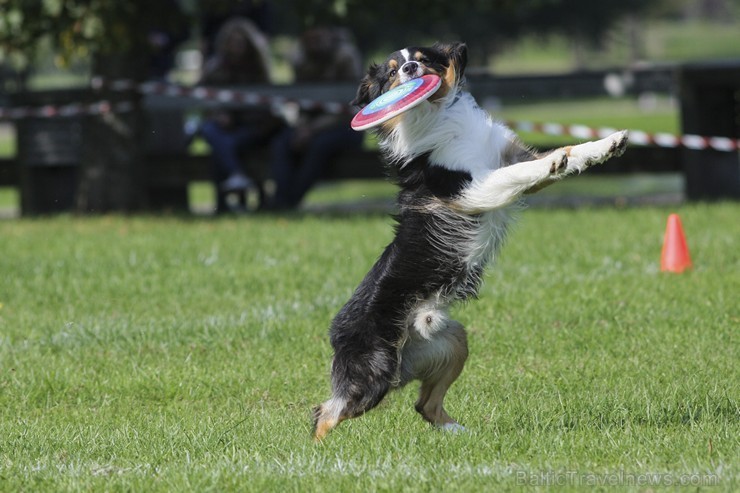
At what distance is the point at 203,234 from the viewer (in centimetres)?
1179

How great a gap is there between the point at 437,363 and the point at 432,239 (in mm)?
551

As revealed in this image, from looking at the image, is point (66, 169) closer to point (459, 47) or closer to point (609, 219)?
point (609, 219)

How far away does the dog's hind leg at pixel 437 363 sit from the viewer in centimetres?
520

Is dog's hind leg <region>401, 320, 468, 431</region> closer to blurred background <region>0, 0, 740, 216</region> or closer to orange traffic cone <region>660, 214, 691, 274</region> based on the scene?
orange traffic cone <region>660, 214, 691, 274</region>

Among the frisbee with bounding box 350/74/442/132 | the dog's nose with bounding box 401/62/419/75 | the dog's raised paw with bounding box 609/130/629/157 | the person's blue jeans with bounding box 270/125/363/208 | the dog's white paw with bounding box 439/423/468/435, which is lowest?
the person's blue jeans with bounding box 270/125/363/208

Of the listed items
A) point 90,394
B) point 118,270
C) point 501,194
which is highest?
point 501,194

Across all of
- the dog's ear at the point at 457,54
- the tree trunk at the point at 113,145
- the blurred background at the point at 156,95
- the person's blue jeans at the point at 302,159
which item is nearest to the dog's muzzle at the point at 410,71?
the dog's ear at the point at 457,54

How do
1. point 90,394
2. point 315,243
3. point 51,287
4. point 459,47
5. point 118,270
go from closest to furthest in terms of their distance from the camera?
1. point 459,47
2. point 90,394
3. point 51,287
4. point 118,270
5. point 315,243

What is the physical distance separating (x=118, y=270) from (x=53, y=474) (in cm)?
503

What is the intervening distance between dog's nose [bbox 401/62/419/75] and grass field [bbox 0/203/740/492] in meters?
1.54

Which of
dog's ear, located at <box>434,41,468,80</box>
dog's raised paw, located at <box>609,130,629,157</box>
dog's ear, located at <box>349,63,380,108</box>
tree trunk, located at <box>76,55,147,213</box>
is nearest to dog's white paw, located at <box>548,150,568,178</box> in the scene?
dog's raised paw, located at <box>609,130,629,157</box>

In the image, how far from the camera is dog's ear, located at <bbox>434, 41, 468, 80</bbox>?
5484mm

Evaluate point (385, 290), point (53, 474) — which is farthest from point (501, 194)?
point (53, 474)

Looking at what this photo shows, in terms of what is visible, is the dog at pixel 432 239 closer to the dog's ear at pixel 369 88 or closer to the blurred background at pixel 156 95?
the dog's ear at pixel 369 88
